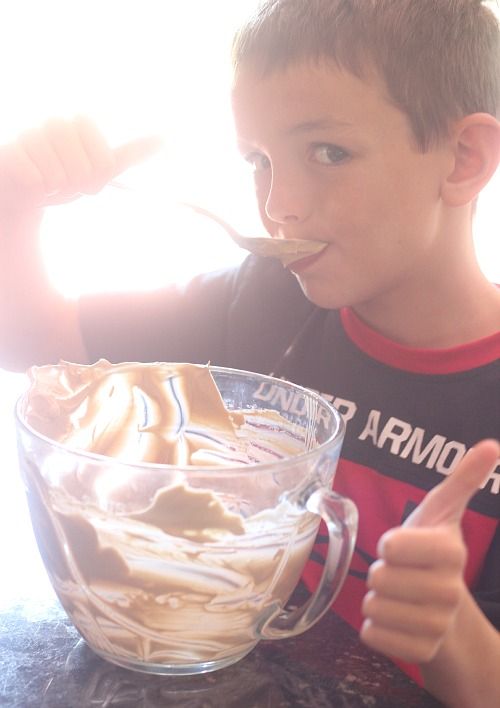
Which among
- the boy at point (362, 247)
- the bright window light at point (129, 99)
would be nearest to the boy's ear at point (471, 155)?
the boy at point (362, 247)

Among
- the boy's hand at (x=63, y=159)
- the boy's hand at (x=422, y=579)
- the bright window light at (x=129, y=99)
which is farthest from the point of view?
the bright window light at (x=129, y=99)

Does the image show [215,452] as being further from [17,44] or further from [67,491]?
[17,44]

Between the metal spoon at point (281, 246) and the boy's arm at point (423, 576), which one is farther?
the metal spoon at point (281, 246)

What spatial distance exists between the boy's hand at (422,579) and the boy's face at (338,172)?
1.33 feet

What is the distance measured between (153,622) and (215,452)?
0.65ft

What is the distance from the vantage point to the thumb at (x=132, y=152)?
76 cm

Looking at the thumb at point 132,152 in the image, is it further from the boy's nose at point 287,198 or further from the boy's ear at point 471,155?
the boy's ear at point 471,155

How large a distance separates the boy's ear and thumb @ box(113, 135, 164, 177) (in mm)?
307

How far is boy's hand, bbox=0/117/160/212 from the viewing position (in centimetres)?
73

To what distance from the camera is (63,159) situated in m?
0.73

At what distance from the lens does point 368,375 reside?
894mm

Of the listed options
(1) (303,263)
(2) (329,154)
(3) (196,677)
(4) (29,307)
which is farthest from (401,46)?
(3) (196,677)

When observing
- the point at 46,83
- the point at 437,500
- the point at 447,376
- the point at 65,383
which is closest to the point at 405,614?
the point at 437,500

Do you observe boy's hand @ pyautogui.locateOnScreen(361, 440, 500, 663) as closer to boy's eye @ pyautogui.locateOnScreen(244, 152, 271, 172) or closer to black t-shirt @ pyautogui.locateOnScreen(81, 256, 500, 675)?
black t-shirt @ pyautogui.locateOnScreen(81, 256, 500, 675)
